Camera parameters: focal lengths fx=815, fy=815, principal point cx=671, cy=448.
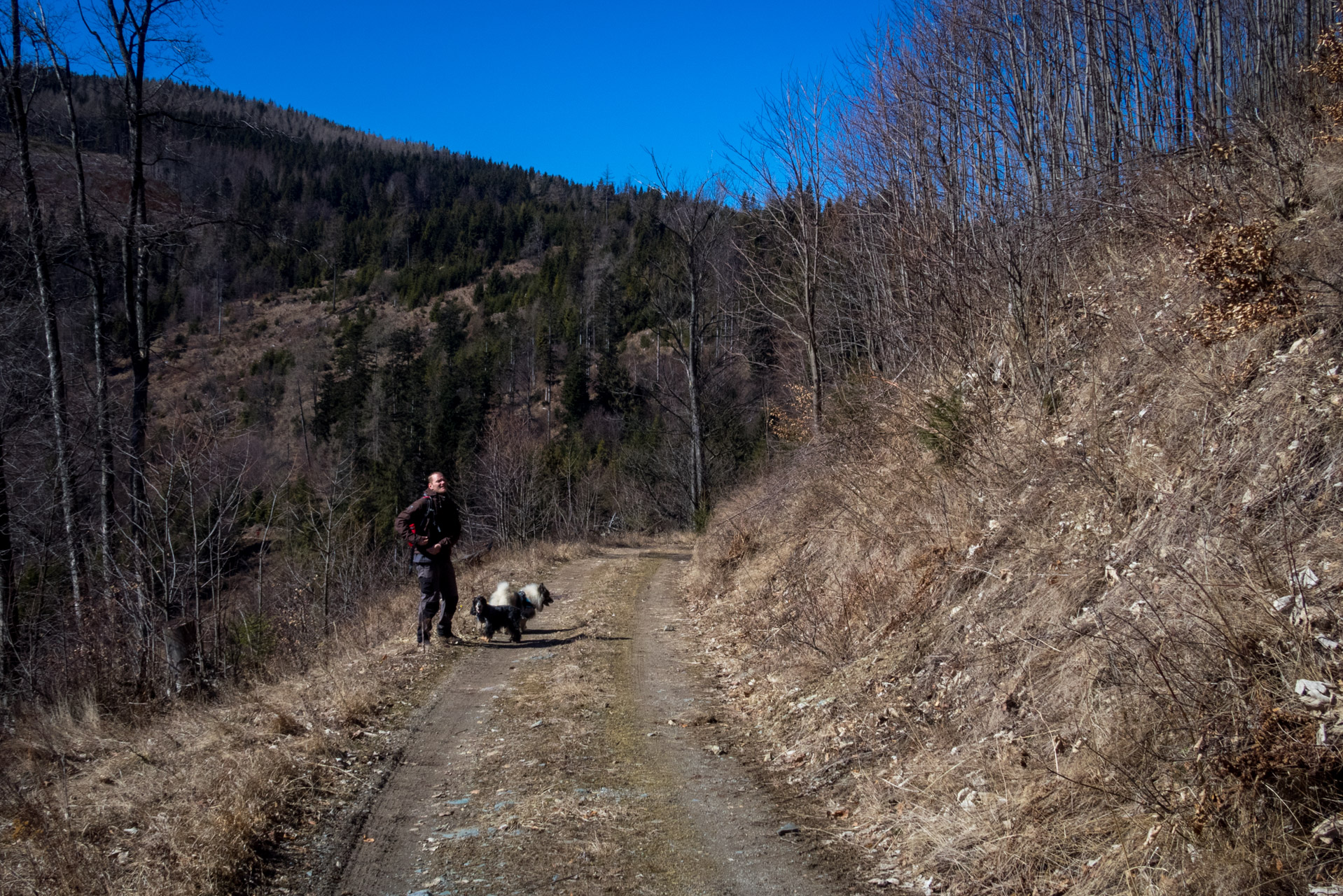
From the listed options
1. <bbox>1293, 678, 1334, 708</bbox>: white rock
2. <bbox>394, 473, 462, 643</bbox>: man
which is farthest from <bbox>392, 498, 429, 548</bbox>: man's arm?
<bbox>1293, 678, 1334, 708</bbox>: white rock

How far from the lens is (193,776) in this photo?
4.94 metres

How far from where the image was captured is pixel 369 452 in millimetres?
61062

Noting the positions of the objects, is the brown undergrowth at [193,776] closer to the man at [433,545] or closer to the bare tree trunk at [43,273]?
Result: the man at [433,545]

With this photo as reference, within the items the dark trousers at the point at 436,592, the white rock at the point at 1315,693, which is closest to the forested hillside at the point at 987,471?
the white rock at the point at 1315,693

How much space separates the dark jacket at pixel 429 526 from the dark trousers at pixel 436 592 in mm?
77

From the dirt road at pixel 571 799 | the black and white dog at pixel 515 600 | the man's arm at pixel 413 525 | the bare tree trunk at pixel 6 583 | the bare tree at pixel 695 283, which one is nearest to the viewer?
the dirt road at pixel 571 799

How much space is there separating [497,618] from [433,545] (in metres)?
1.23

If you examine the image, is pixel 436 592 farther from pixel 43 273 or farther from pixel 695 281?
pixel 695 281

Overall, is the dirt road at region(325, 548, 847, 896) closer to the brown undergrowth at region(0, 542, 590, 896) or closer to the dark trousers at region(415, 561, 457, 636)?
the brown undergrowth at region(0, 542, 590, 896)

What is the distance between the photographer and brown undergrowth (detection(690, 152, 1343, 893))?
3.14 m

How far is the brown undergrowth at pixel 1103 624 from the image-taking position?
123 inches

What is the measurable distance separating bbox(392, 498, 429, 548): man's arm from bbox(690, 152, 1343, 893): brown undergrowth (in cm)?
355

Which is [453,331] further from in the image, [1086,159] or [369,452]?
[1086,159]

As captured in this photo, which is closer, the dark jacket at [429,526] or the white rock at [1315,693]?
the white rock at [1315,693]
